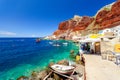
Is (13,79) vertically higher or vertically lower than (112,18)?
lower

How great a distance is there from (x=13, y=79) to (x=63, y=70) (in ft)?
21.2

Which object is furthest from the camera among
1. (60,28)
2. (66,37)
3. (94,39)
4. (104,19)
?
(60,28)

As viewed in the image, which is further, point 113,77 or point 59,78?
point 59,78

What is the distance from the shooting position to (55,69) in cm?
1092

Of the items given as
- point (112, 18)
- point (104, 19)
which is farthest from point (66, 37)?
point (112, 18)

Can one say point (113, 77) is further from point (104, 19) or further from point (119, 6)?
point (104, 19)

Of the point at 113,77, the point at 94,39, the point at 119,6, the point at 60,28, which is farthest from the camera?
the point at 60,28

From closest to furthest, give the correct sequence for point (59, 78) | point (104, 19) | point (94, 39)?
point (59, 78), point (94, 39), point (104, 19)

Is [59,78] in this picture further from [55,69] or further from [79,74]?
[79,74]

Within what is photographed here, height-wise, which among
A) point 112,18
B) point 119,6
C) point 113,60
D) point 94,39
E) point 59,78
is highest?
point 119,6

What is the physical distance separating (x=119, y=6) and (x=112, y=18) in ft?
23.7

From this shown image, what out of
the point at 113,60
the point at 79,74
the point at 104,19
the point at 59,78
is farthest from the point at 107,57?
the point at 104,19

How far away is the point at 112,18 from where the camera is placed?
200 ft

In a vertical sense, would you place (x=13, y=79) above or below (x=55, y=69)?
below
